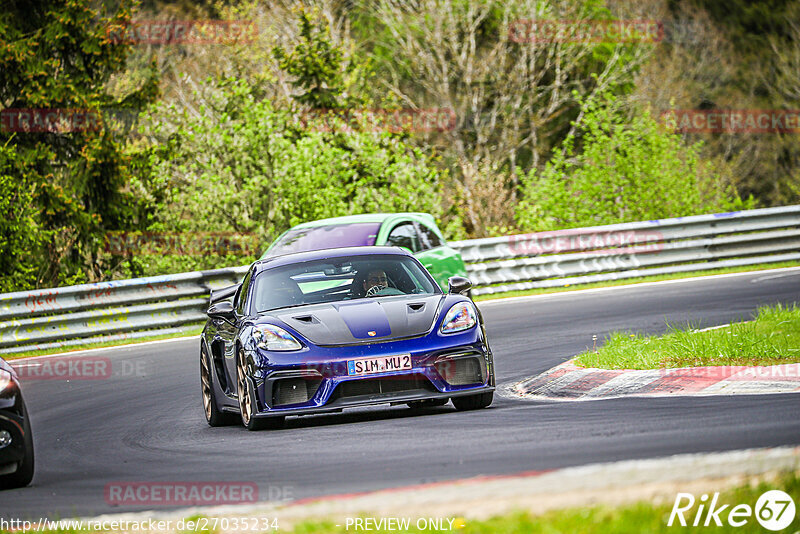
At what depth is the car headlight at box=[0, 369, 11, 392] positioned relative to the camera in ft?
26.4

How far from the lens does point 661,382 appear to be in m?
10.1

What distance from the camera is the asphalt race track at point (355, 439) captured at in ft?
22.5

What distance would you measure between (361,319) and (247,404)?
3.54 feet

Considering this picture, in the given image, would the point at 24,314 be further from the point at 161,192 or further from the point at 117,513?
the point at 117,513

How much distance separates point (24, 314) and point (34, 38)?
9.36 meters

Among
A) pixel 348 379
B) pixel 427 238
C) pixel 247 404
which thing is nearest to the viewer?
pixel 348 379

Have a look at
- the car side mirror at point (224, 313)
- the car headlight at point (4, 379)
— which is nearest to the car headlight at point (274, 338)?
the car side mirror at point (224, 313)

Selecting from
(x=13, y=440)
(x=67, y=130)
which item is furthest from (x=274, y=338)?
(x=67, y=130)

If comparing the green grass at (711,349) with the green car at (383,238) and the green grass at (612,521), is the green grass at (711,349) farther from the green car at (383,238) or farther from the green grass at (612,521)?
the green grass at (612,521)

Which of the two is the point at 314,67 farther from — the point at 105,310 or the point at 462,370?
→ the point at 462,370

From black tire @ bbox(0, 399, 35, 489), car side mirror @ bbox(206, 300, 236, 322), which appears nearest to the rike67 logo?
black tire @ bbox(0, 399, 35, 489)

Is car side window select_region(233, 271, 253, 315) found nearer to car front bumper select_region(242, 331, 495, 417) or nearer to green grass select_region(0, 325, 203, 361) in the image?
car front bumper select_region(242, 331, 495, 417)

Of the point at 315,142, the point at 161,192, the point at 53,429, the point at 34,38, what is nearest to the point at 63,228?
the point at 161,192

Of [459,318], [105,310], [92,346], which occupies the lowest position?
[92,346]
